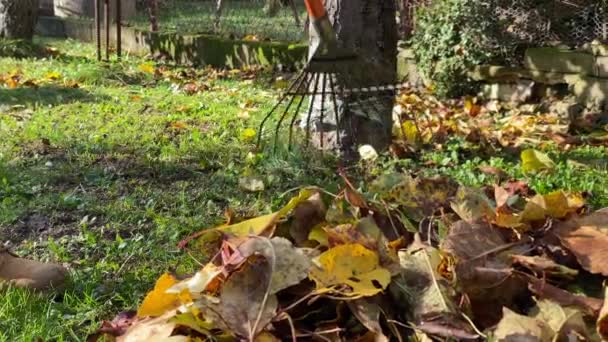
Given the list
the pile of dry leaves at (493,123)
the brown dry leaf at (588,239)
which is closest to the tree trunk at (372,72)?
the pile of dry leaves at (493,123)

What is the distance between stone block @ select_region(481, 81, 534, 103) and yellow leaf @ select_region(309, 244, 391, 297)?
199 inches

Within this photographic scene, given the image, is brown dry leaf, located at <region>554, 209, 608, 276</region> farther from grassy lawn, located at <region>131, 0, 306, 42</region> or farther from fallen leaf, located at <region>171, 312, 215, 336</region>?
grassy lawn, located at <region>131, 0, 306, 42</region>

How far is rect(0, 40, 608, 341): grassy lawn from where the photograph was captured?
96.3 inches

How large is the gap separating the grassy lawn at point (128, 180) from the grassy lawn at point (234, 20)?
2.51 m

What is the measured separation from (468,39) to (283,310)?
5475mm

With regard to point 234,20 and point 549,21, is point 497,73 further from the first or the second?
point 234,20

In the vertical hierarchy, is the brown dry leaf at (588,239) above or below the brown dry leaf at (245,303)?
above

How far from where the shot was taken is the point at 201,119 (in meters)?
5.31

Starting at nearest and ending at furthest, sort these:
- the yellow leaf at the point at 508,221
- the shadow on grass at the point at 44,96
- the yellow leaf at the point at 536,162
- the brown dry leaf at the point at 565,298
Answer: the brown dry leaf at the point at 565,298, the yellow leaf at the point at 508,221, the yellow leaf at the point at 536,162, the shadow on grass at the point at 44,96

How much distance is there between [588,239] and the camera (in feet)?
5.92

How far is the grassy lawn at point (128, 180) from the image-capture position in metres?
2.45

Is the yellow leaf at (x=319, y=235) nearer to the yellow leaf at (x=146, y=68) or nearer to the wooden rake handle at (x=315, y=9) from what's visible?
the wooden rake handle at (x=315, y=9)

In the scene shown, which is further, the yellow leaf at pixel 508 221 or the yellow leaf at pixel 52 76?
the yellow leaf at pixel 52 76

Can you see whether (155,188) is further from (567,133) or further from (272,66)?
(272,66)
